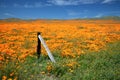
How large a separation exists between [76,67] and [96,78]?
7.07ft

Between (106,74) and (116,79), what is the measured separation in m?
0.46

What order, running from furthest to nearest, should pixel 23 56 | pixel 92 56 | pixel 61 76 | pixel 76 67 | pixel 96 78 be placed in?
pixel 92 56 → pixel 23 56 → pixel 76 67 → pixel 61 76 → pixel 96 78

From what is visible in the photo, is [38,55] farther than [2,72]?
Yes

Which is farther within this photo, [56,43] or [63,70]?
[56,43]

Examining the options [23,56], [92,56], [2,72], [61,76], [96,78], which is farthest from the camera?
[92,56]

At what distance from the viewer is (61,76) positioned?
10.1 m

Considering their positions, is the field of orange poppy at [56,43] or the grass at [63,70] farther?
the field of orange poppy at [56,43]

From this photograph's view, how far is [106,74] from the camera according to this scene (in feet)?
31.9

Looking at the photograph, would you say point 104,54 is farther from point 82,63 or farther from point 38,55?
point 38,55

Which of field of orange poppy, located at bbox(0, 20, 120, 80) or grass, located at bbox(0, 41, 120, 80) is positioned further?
field of orange poppy, located at bbox(0, 20, 120, 80)

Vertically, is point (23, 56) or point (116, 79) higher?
point (23, 56)

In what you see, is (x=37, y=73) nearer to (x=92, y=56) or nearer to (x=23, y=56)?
(x=23, y=56)

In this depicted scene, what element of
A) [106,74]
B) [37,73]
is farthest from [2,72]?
[106,74]

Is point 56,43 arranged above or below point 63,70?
above
